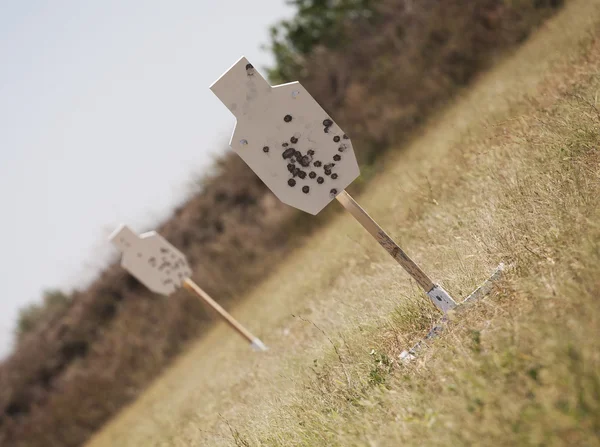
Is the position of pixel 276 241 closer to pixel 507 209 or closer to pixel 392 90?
pixel 392 90

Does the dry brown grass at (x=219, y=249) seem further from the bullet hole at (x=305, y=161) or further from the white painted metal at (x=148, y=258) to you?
the bullet hole at (x=305, y=161)

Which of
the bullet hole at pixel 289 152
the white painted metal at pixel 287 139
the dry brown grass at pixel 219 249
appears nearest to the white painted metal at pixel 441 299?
the white painted metal at pixel 287 139

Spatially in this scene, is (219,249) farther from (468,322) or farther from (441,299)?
(468,322)

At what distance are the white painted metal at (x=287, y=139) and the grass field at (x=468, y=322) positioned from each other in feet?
3.75

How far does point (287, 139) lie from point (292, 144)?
0.17 ft

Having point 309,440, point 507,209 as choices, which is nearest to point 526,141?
point 507,209

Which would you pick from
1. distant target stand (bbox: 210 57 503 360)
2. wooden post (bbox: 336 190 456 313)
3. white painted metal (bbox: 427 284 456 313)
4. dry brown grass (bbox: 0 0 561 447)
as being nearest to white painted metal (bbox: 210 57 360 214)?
distant target stand (bbox: 210 57 503 360)

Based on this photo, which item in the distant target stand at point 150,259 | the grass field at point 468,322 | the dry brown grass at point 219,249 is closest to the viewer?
the grass field at point 468,322

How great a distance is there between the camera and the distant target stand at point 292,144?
428cm

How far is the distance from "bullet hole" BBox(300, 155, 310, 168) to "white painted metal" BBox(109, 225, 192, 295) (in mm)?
5051

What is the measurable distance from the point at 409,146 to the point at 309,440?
11.6 m

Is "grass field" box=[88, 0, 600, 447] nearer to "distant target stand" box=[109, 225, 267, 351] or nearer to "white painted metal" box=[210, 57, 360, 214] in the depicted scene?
"white painted metal" box=[210, 57, 360, 214]

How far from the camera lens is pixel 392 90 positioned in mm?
17500

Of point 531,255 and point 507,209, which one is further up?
point 531,255
